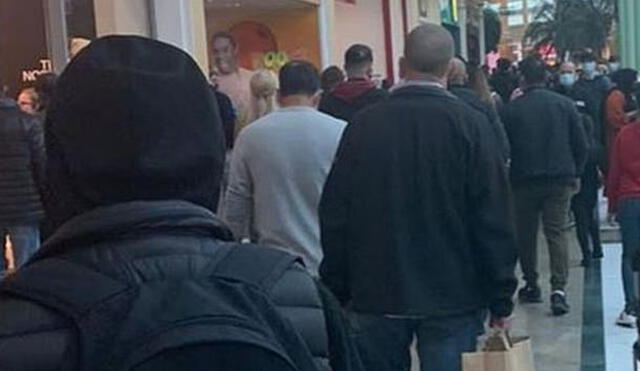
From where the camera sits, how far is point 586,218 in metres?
10.9

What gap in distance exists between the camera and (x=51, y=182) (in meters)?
1.74

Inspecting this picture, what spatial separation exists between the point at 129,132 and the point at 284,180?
3.40m

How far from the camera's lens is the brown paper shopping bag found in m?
3.64

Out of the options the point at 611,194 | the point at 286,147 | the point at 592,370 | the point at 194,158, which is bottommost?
the point at 592,370

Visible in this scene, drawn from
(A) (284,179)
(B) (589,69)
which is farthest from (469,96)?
(B) (589,69)

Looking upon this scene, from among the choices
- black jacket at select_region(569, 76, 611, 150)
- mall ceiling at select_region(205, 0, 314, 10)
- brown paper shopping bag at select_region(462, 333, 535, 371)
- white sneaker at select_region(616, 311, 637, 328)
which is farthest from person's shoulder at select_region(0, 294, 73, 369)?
mall ceiling at select_region(205, 0, 314, 10)

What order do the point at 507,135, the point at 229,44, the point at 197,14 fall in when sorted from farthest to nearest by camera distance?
the point at 197,14
the point at 507,135
the point at 229,44

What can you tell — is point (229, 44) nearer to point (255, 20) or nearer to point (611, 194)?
point (611, 194)

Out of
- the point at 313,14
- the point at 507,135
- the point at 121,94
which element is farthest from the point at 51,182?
the point at 313,14

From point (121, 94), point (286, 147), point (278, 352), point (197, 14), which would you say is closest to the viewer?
point (278, 352)

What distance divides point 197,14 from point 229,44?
10.3ft

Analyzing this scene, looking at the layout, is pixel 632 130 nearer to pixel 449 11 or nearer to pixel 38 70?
pixel 38 70

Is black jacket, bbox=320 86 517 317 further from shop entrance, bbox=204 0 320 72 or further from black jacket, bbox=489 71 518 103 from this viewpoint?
shop entrance, bbox=204 0 320 72

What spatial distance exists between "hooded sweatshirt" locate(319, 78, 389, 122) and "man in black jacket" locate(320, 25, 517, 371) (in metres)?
3.23
